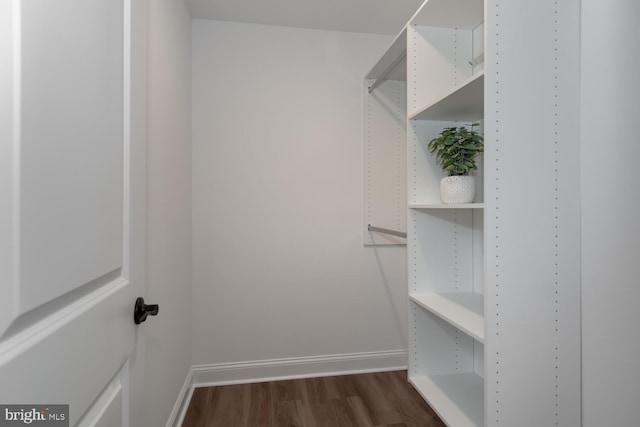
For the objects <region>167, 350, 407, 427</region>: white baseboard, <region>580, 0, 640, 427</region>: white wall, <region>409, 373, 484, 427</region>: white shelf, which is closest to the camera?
→ <region>580, 0, 640, 427</region>: white wall

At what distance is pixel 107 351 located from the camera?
649 mm

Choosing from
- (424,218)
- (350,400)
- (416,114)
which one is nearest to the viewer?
(416,114)

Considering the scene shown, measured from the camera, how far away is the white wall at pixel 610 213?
0.94 m

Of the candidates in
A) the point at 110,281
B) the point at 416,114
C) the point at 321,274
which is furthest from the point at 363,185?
the point at 110,281

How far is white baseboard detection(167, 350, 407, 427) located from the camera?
2111 mm

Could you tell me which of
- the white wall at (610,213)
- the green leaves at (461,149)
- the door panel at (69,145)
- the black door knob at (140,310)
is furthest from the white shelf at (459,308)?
the door panel at (69,145)

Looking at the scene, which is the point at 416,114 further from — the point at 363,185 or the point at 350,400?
the point at 350,400

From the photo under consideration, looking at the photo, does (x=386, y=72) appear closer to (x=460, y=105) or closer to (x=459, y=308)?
(x=460, y=105)

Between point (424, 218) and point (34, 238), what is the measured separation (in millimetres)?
1471

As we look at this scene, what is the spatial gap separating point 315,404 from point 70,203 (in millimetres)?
1827

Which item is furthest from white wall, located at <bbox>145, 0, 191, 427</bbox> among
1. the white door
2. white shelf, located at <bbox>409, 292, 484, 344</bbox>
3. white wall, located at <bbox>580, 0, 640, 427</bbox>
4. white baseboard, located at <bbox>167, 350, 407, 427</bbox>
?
white wall, located at <bbox>580, 0, 640, 427</bbox>

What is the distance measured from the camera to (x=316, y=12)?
204cm

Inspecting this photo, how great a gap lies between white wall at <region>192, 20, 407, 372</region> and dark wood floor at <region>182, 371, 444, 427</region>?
20cm

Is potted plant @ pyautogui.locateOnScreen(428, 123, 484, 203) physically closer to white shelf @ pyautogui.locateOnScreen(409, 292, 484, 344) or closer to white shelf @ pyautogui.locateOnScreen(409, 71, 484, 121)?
white shelf @ pyautogui.locateOnScreen(409, 71, 484, 121)
